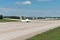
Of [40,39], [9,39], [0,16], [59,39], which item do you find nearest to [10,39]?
[9,39]

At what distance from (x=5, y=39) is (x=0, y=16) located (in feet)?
220

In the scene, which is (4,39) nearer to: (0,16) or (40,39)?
(40,39)

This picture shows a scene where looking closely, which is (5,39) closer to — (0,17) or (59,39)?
(59,39)

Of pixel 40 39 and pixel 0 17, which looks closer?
pixel 40 39

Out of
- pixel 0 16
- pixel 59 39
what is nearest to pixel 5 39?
pixel 59 39

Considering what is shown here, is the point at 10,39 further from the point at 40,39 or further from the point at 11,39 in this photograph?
the point at 40,39

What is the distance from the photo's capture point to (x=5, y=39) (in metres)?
13.6

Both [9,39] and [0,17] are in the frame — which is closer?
[9,39]

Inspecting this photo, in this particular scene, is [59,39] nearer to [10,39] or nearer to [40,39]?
[40,39]

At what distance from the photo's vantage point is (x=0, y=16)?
7981 cm

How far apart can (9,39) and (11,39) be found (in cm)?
14

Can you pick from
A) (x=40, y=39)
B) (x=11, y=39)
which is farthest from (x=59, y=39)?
(x=11, y=39)

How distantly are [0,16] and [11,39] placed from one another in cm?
6704

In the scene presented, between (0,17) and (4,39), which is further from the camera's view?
(0,17)
